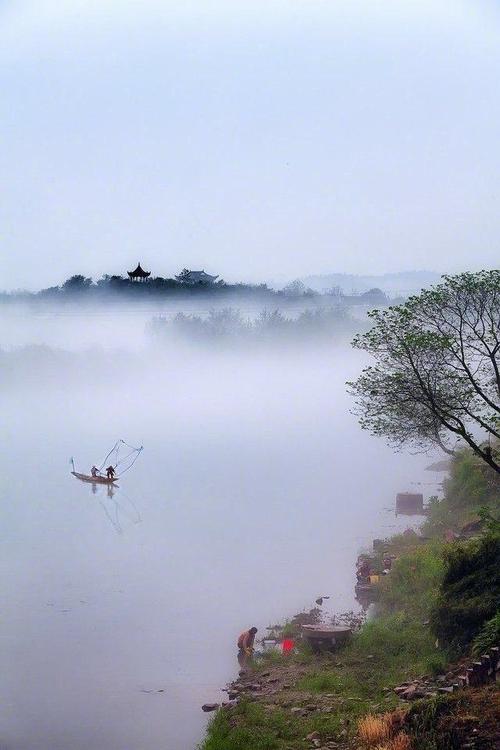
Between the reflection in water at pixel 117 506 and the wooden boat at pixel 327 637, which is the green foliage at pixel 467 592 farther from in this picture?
the reflection in water at pixel 117 506

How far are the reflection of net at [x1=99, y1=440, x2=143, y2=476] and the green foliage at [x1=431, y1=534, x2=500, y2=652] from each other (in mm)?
19998

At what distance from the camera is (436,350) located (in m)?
10.7

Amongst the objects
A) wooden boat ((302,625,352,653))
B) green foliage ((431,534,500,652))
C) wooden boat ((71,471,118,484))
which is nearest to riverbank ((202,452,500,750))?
green foliage ((431,534,500,652))

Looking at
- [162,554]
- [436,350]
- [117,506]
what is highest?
[117,506]

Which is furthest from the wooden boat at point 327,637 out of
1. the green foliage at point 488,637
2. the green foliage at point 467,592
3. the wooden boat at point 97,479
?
the wooden boat at point 97,479

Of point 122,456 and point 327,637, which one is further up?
point 122,456

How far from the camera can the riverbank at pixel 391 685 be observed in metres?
6.36

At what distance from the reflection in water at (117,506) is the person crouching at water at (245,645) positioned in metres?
8.97

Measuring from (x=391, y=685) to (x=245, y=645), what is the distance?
2.89 meters

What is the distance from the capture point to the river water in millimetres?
10032

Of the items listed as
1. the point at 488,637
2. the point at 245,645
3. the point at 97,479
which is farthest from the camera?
the point at 97,479

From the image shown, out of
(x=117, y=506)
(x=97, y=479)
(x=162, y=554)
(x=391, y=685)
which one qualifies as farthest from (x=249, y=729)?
(x=97, y=479)

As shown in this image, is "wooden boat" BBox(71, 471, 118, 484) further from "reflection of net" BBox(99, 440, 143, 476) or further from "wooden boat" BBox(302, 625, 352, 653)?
"wooden boat" BBox(302, 625, 352, 653)

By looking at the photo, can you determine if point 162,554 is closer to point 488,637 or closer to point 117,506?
point 117,506
